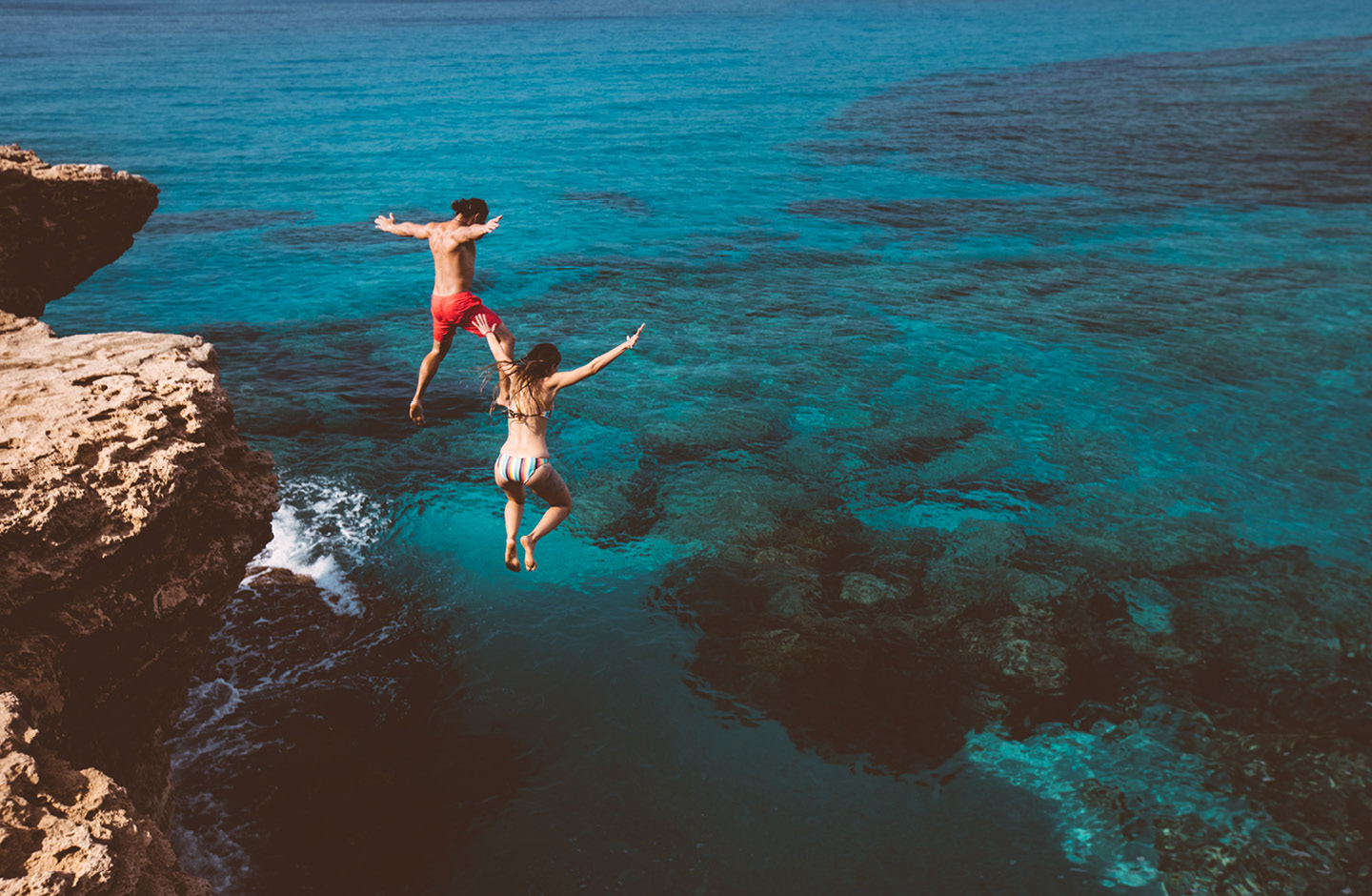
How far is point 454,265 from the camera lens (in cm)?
816

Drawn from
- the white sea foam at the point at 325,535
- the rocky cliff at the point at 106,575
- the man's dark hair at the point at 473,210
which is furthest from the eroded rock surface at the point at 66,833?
the white sea foam at the point at 325,535

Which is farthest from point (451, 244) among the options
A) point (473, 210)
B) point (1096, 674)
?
point (1096, 674)

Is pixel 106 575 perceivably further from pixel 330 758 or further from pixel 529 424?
pixel 330 758

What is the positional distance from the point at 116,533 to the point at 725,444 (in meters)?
9.24

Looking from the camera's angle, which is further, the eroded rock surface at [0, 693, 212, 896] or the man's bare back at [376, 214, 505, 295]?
the man's bare back at [376, 214, 505, 295]

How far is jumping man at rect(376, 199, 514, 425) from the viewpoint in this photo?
7.86 m

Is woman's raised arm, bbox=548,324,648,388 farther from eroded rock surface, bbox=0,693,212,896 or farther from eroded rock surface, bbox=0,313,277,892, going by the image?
eroded rock surface, bbox=0,693,212,896

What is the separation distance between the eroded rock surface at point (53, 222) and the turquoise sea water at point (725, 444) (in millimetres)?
3739

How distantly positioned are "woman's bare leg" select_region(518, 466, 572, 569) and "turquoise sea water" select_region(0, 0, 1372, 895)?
7.23ft

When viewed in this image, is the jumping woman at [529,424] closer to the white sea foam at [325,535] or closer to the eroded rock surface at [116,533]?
the eroded rock surface at [116,533]

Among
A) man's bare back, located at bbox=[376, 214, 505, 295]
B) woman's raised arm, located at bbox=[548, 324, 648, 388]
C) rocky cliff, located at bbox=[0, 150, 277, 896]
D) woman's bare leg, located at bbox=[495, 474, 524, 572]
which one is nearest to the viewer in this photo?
rocky cliff, located at bbox=[0, 150, 277, 896]

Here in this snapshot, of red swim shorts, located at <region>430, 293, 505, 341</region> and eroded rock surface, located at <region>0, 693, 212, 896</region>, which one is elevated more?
red swim shorts, located at <region>430, 293, 505, 341</region>

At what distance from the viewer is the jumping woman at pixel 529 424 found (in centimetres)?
706

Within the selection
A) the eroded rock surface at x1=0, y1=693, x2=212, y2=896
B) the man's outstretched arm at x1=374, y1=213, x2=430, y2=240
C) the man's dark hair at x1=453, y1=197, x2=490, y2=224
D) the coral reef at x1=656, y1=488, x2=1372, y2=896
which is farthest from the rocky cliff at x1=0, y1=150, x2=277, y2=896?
the coral reef at x1=656, y1=488, x2=1372, y2=896
